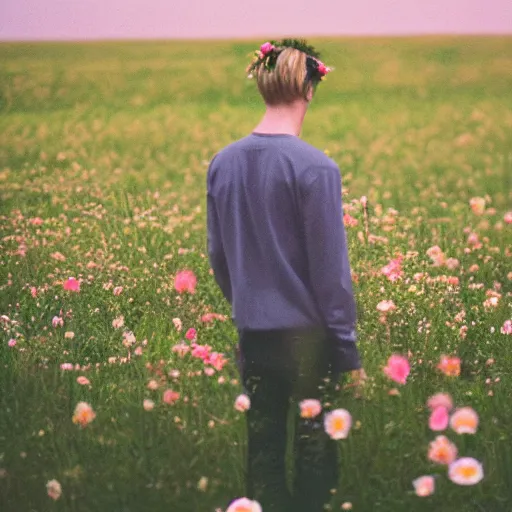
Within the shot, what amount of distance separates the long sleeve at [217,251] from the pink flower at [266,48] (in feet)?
1.49

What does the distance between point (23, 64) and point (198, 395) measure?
368 cm

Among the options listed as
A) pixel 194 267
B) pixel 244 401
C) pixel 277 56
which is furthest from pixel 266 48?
pixel 194 267

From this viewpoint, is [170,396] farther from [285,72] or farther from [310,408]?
[285,72]

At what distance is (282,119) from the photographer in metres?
2.47

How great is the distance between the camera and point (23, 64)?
6.06 meters

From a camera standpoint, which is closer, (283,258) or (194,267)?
(283,258)

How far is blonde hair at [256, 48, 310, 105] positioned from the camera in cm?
246

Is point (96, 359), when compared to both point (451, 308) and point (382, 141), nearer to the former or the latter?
point (451, 308)

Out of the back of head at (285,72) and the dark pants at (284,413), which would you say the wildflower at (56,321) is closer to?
Result: the dark pants at (284,413)

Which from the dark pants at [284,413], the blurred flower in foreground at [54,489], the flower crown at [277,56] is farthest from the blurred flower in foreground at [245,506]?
the flower crown at [277,56]

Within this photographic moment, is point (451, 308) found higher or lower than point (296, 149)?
lower

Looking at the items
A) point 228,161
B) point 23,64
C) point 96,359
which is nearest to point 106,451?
point 96,359

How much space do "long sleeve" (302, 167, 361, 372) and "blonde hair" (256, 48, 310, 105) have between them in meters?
0.24

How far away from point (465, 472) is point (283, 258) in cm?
84
